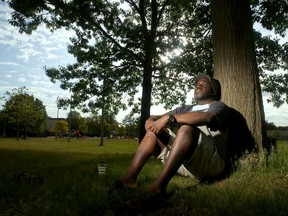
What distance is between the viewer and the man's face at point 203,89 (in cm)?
584

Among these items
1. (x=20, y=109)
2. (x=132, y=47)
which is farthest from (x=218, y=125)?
(x=20, y=109)

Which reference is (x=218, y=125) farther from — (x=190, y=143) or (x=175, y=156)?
(x=175, y=156)

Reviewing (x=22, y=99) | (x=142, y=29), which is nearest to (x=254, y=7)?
(x=142, y=29)

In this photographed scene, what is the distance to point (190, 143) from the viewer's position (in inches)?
179

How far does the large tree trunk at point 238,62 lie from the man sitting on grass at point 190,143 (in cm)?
116

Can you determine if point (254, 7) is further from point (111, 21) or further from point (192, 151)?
point (192, 151)

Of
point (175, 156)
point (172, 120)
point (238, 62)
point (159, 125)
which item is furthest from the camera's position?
point (238, 62)

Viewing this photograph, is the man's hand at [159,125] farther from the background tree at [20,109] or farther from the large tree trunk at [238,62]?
the background tree at [20,109]

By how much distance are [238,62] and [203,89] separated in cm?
160

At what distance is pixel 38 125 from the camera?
334ft

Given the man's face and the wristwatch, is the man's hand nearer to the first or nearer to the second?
the wristwatch

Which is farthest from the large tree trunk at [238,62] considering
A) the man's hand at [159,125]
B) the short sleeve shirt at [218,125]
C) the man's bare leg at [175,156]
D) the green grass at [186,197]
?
the man's bare leg at [175,156]

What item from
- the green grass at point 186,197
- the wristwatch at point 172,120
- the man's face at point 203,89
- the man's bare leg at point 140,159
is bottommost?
the green grass at point 186,197

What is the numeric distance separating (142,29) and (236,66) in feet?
42.1
